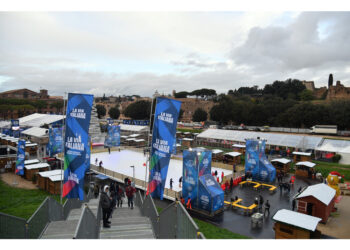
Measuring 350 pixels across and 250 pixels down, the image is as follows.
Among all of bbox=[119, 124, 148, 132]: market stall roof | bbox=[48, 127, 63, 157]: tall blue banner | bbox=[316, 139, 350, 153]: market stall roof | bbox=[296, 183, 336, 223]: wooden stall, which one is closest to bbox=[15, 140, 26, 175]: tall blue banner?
bbox=[48, 127, 63, 157]: tall blue banner

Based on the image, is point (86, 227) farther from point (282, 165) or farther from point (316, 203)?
point (282, 165)

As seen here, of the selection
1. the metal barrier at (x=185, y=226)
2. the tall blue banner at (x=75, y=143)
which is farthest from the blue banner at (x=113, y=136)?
the metal barrier at (x=185, y=226)

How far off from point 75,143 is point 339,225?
14418mm

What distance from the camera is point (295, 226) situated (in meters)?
10.3

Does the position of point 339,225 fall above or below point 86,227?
below

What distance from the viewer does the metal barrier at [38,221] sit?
647 cm

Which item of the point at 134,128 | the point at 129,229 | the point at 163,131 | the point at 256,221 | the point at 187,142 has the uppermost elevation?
the point at 163,131

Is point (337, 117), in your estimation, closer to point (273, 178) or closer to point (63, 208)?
point (273, 178)

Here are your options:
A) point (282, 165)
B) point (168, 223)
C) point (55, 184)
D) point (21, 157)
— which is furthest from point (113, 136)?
point (168, 223)

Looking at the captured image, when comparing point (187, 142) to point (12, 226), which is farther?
point (187, 142)

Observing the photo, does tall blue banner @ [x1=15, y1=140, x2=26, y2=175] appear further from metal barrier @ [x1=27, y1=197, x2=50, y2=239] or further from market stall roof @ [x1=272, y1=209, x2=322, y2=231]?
market stall roof @ [x1=272, y1=209, x2=322, y2=231]

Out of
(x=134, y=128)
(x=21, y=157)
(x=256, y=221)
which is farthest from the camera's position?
(x=134, y=128)

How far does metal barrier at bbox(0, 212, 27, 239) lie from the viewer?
6391 millimetres

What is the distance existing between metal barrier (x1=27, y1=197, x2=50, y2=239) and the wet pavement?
Answer: 901 centimetres
